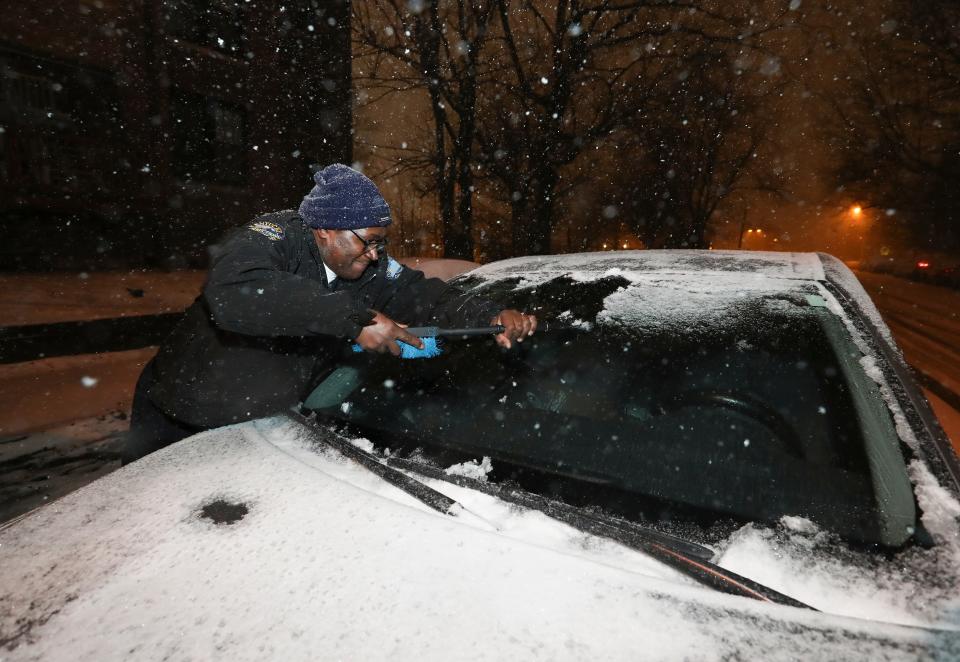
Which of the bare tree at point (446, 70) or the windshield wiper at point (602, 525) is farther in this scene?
the bare tree at point (446, 70)

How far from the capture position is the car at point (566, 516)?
2.53ft

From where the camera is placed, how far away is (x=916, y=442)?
3.47ft

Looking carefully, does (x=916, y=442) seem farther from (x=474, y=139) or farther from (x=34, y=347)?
(x=474, y=139)

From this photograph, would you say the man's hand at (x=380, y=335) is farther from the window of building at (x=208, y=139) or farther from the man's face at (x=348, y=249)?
the window of building at (x=208, y=139)

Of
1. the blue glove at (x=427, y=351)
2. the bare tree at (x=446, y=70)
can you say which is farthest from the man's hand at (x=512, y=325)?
the bare tree at (x=446, y=70)

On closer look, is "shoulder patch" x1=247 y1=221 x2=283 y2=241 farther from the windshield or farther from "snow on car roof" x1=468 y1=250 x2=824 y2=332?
"snow on car roof" x1=468 y1=250 x2=824 y2=332

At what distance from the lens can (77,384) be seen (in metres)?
4.23

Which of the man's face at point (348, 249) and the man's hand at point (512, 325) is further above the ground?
the man's face at point (348, 249)

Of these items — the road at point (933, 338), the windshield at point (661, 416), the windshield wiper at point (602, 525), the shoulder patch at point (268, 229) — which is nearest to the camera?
the windshield wiper at point (602, 525)

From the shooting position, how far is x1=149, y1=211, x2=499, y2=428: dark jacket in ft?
4.38

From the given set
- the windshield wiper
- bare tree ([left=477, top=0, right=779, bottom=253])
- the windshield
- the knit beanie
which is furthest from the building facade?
the windshield wiper

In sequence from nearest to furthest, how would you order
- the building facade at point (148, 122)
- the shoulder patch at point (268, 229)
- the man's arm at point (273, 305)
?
1. the man's arm at point (273, 305)
2. the shoulder patch at point (268, 229)
3. the building facade at point (148, 122)

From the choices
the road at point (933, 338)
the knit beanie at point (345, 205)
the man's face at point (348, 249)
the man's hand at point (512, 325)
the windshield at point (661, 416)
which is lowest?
the road at point (933, 338)

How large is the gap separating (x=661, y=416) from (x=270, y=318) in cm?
114
